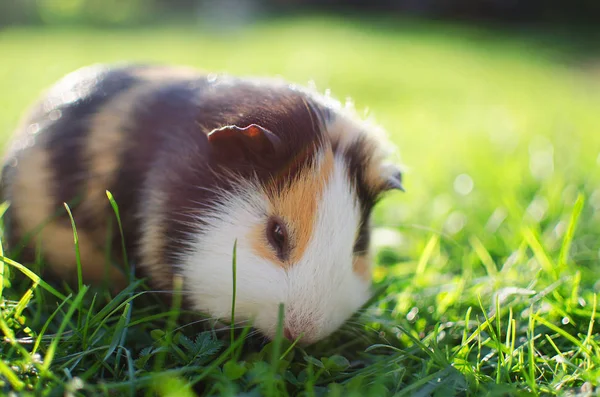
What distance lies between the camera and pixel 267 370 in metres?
1.74

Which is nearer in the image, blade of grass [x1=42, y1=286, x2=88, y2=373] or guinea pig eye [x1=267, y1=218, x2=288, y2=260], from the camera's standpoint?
blade of grass [x1=42, y1=286, x2=88, y2=373]

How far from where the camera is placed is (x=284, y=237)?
6.68 ft

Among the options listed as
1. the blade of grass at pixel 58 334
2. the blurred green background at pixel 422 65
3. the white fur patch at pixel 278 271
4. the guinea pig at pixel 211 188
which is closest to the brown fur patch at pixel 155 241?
the guinea pig at pixel 211 188

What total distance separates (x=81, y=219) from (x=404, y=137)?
4522 mm

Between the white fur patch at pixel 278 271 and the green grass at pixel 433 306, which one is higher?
the white fur patch at pixel 278 271

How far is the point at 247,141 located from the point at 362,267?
0.75m

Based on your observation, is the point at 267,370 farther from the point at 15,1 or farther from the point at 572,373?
the point at 15,1

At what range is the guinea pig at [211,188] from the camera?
2.02 m

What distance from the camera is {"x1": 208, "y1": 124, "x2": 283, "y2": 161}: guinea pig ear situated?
6.80 ft

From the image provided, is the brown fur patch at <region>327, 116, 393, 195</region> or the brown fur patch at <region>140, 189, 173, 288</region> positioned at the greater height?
the brown fur patch at <region>327, 116, 393, 195</region>

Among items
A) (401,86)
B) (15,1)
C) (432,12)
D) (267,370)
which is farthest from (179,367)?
(432,12)

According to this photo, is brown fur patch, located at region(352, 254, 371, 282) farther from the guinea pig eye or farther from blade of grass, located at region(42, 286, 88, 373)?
blade of grass, located at region(42, 286, 88, 373)

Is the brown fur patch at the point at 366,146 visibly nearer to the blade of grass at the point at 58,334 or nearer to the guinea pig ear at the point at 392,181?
the guinea pig ear at the point at 392,181

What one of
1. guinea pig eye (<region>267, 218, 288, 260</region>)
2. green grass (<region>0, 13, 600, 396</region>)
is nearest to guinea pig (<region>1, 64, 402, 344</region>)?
guinea pig eye (<region>267, 218, 288, 260</region>)
